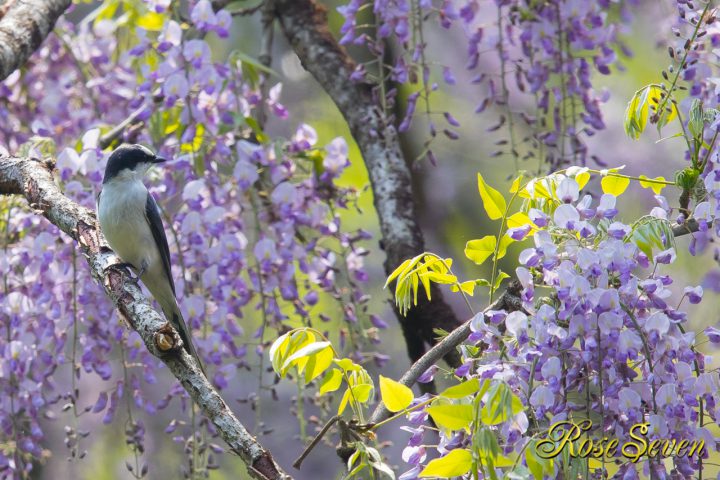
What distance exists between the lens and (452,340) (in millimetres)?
2104

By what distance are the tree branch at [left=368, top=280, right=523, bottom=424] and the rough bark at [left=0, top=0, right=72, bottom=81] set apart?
195 centimetres

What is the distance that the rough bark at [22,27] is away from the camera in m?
3.20

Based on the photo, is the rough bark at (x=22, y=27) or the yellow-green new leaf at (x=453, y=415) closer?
the yellow-green new leaf at (x=453, y=415)

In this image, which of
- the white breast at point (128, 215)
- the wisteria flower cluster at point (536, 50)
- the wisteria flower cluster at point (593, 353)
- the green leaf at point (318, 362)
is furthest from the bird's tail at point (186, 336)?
the wisteria flower cluster at point (593, 353)

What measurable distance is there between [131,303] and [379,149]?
1398 millimetres

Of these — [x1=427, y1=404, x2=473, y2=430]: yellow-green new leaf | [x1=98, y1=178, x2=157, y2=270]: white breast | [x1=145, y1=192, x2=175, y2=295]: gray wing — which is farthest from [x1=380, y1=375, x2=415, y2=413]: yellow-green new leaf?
[x1=98, y1=178, x2=157, y2=270]: white breast

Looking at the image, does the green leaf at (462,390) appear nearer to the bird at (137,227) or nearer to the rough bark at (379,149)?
the rough bark at (379,149)

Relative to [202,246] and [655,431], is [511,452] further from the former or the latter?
[202,246]

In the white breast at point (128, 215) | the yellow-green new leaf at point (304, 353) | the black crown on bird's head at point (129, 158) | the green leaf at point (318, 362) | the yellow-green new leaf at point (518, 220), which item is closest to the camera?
the yellow-green new leaf at point (304, 353)

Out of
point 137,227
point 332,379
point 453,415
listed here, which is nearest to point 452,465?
point 453,415

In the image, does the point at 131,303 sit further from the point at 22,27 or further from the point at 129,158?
the point at 22,27

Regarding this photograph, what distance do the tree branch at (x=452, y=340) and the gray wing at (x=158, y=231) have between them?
4.85 feet

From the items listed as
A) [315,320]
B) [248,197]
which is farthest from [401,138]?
[248,197]

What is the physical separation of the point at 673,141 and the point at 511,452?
11.8 feet
